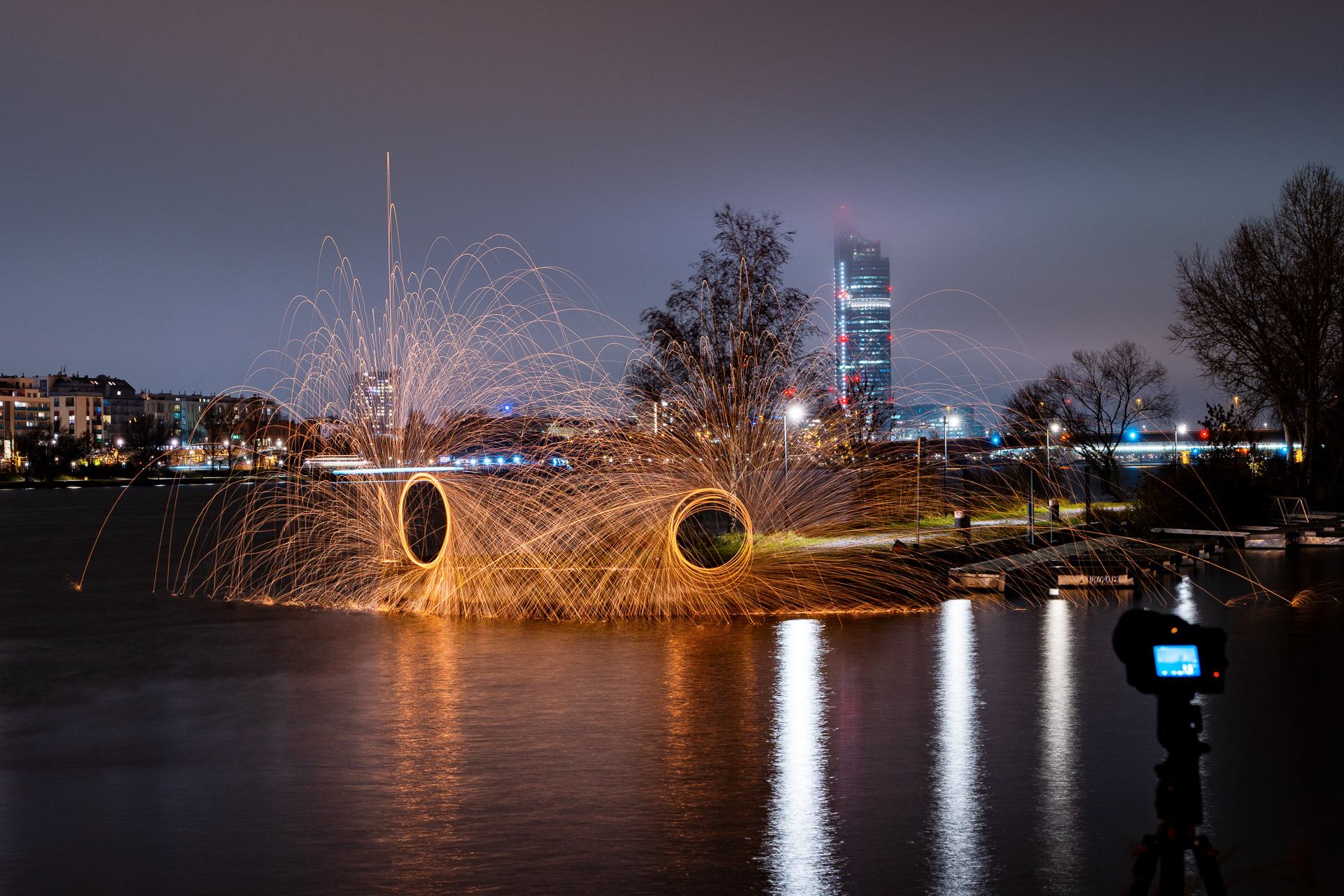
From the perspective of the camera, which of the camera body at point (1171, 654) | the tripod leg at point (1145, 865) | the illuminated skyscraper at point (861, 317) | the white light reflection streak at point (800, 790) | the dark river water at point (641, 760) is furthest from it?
the illuminated skyscraper at point (861, 317)

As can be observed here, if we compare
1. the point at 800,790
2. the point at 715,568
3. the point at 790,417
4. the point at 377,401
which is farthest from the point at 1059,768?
the point at 790,417

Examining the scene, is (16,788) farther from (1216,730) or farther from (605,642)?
(1216,730)

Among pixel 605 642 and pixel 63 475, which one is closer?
pixel 605 642

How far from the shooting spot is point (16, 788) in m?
6.14

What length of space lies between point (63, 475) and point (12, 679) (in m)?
106

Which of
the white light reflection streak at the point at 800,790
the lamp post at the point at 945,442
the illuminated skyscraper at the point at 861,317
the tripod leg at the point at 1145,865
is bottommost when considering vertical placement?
the white light reflection streak at the point at 800,790

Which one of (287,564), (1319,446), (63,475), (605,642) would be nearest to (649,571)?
(605,642)

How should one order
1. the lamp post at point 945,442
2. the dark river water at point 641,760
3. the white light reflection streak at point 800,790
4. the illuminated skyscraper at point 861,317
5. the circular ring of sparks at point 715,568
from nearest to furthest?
the white light reflection streak at point 800,790 < the dark river water at point 641,760 < the circular ring of sparks at point 715,568 < the lamp post at point 945,442 < the illuminated skyscraper at point 861,317

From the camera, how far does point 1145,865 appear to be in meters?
3.62

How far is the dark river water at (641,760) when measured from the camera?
4.82m

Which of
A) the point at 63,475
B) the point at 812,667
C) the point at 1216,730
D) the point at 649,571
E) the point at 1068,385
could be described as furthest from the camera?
the point at 63,475

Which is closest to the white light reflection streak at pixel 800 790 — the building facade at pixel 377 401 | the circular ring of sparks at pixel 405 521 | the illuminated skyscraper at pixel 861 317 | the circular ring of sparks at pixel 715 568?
the circular ring of sparks at pixel 715 568

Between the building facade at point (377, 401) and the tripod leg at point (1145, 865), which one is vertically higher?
the building facade at point (377, 401)

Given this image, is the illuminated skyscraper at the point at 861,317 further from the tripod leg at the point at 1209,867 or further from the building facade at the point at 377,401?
the tripod leg at the point at 1209,867
